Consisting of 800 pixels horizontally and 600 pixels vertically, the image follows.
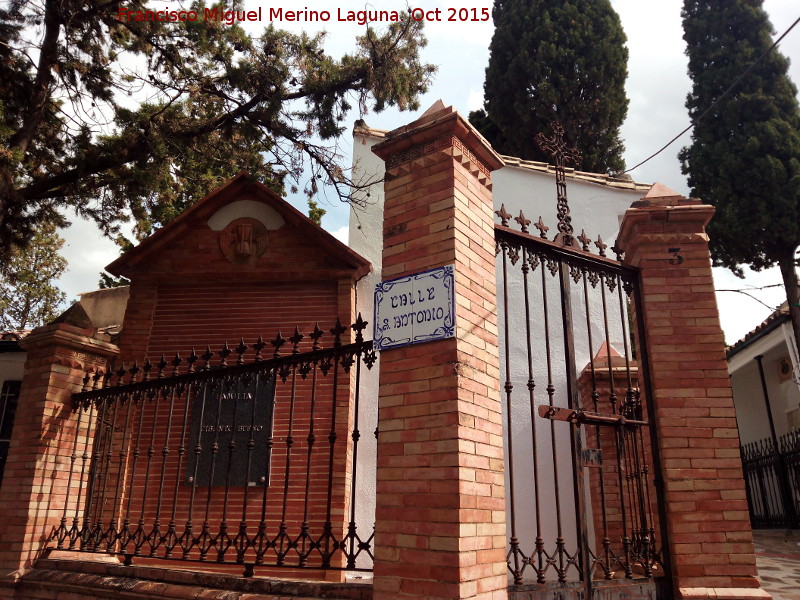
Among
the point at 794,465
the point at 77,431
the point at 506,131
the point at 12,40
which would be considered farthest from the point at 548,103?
the point at 77,431

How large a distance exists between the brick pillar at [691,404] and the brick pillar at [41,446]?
492cm

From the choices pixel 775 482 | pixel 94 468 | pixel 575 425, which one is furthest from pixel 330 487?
pixel 775 482

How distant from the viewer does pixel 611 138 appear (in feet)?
49.0

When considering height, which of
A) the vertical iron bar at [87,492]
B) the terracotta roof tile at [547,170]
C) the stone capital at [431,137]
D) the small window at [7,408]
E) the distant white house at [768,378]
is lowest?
the vertical iron bar at [87,492]

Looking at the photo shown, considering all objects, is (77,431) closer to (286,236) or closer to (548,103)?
(286,236)

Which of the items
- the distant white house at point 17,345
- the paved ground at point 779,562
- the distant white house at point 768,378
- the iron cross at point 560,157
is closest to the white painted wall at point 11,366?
the distant white house at point 17,345

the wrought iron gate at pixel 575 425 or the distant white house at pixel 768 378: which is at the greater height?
the distant white house at pixel 768 378

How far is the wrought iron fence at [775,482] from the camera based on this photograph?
10500mm

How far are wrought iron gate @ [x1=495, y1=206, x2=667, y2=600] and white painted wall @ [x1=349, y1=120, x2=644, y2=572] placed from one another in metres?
0.02

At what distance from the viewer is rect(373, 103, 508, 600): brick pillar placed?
292 centimetres

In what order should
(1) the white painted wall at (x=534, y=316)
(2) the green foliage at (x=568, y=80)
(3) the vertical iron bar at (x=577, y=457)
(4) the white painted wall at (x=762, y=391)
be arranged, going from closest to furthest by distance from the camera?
(3) the vertical iron bar at (x=577, y=457) < (1) the white painted wall at (x=534, y=316) < (4) the white painted wall at (x=762, y=391) < (2) the green foliage at (x=568, y=80)

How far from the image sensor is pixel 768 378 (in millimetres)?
15242

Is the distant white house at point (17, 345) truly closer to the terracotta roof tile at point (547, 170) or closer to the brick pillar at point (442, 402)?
the terracotta roof tile at point (547, 170)

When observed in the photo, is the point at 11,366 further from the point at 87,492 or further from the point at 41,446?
the point at 87,492
